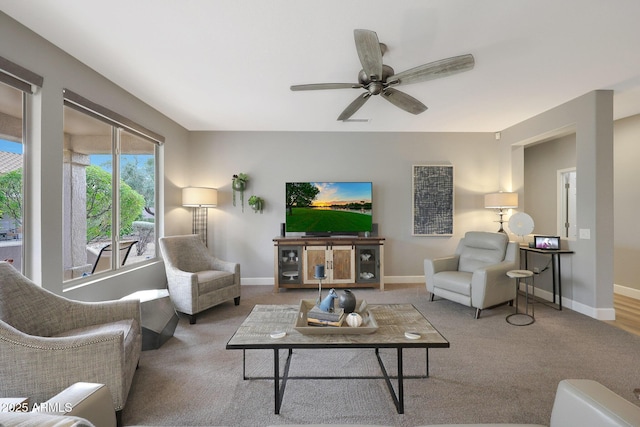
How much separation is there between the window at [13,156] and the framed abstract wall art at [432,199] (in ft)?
14.9

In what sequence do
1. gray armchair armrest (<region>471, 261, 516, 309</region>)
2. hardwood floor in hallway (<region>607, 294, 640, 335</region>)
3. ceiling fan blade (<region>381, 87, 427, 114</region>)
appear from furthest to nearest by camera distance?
1. gray armchair armrest (<region>471, 261, 516, 309</region>)
2. hardwood floor in hallway (<region>607, 294, 640, 335</region>)
3. ceiling fan blade (<region>381, 87, 427, 114</region>)

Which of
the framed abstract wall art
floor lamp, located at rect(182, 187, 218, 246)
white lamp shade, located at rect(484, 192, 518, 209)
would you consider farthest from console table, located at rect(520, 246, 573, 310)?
floor lamp, located at rect(182, 187, 218, 246)

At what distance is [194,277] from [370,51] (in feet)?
8.97

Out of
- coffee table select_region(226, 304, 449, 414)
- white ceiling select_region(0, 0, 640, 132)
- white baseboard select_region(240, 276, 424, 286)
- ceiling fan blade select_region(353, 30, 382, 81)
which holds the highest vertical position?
white ceiling select_region(0, 0, 640, 132)

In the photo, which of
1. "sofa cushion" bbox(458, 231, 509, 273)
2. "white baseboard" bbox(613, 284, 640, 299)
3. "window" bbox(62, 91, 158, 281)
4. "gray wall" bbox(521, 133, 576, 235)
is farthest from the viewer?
"gray wall" bbox(521, 133, 576, 235)

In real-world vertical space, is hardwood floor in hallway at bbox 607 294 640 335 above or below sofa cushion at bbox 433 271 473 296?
below

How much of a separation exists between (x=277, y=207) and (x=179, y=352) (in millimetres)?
2642

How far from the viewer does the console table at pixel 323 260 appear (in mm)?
4242

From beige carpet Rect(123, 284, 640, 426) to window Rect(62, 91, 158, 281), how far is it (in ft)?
3.81

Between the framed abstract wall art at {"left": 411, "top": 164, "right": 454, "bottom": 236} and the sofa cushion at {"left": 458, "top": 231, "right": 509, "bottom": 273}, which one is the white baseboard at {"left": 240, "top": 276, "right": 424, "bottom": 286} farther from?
the sofa cushion at {"left": 458, "top": 231, "right": 509, "bottom": 273}

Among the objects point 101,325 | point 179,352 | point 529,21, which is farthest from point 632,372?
point 101,325

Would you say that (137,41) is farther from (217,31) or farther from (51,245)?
(51,245)

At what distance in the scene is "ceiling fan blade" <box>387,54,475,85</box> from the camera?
6.21 ft

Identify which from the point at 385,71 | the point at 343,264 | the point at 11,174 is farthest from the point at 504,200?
the point at 11,174
